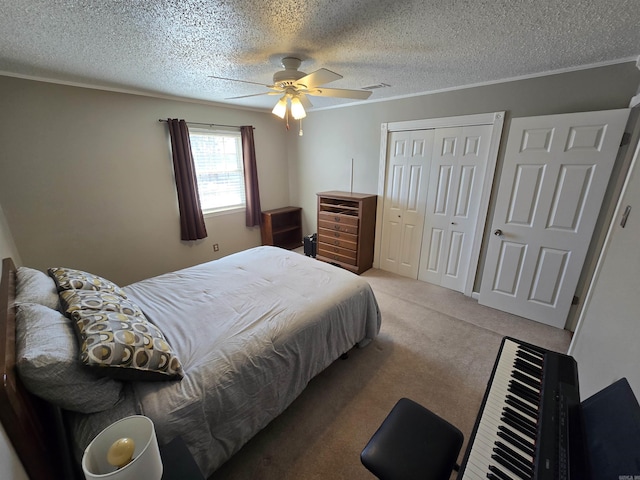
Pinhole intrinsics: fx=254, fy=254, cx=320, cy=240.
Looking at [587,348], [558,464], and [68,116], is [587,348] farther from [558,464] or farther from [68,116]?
[68,116]

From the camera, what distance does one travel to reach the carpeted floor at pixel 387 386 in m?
1.43

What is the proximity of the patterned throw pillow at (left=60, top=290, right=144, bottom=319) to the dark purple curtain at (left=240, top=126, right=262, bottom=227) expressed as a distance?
9.22 ft

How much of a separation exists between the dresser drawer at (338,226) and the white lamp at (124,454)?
3005 mm

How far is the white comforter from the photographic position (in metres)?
1.18

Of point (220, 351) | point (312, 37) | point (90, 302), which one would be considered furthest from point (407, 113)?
point (90, 302)

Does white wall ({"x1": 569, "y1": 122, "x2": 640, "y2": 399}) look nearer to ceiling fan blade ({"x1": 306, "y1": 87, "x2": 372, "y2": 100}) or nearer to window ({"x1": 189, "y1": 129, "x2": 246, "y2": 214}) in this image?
ceiling fan blade ({"x1": 306, "y1": 87, "x2": 372, "y2": 100})

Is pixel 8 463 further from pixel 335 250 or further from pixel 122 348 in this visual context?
pixel 335 250

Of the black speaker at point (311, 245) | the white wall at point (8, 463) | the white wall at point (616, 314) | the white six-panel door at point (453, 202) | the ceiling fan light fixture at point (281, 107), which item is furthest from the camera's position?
the black speaker at point (311, 245)

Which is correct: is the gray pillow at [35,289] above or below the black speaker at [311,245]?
above

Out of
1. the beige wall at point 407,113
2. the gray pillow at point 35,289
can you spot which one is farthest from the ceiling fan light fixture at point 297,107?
the gray pillow at point 35,289

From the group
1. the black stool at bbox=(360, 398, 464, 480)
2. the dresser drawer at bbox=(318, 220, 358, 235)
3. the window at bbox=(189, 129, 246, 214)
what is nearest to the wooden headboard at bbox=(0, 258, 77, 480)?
the black stool at bbox=(360, 398, 464, 480)

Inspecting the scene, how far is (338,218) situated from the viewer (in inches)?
145

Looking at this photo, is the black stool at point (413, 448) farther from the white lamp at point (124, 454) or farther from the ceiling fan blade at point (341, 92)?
the ceiling fan blade at point (341, 92)

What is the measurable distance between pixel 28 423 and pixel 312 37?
2.23 metres
